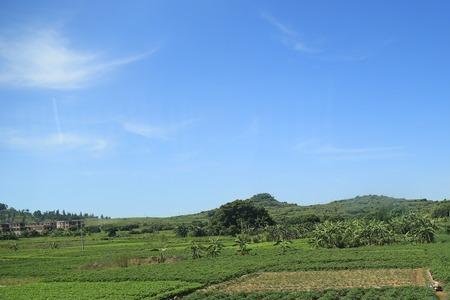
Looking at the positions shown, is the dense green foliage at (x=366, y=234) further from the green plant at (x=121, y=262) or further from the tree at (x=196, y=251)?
the green plant at (x=121, y=262)

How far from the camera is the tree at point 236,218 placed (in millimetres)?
127319

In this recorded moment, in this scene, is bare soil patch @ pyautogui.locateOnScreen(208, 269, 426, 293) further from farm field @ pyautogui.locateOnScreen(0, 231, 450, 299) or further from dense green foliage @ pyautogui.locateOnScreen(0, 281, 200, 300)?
dense green foliage @ pyautogui.locateOnScreen(0, 281, 200, 300)

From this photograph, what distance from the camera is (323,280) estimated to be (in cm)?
4116

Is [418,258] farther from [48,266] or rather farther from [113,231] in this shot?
[113,231]

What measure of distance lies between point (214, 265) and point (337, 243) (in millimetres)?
30519

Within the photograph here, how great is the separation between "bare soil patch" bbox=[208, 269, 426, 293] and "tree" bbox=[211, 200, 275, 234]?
79.5m

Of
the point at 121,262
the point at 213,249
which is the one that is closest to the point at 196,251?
the point at 213,249

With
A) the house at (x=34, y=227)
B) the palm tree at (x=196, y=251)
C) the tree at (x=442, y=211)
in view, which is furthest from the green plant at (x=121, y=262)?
the house at (x=34, y=227)

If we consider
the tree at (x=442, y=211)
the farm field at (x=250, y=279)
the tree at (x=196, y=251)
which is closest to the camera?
the farm field at (x=250, y=279)

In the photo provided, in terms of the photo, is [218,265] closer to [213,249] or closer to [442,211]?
[213,249]

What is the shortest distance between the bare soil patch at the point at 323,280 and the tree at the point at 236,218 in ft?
261

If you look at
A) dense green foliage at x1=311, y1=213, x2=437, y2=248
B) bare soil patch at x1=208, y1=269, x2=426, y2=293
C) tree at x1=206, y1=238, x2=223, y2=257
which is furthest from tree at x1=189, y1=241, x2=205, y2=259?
bare soil patch at x1=208, y1=269, x2=426, y2=293

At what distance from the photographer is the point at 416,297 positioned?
28.9m

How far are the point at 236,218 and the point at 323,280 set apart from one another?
3475 inches
